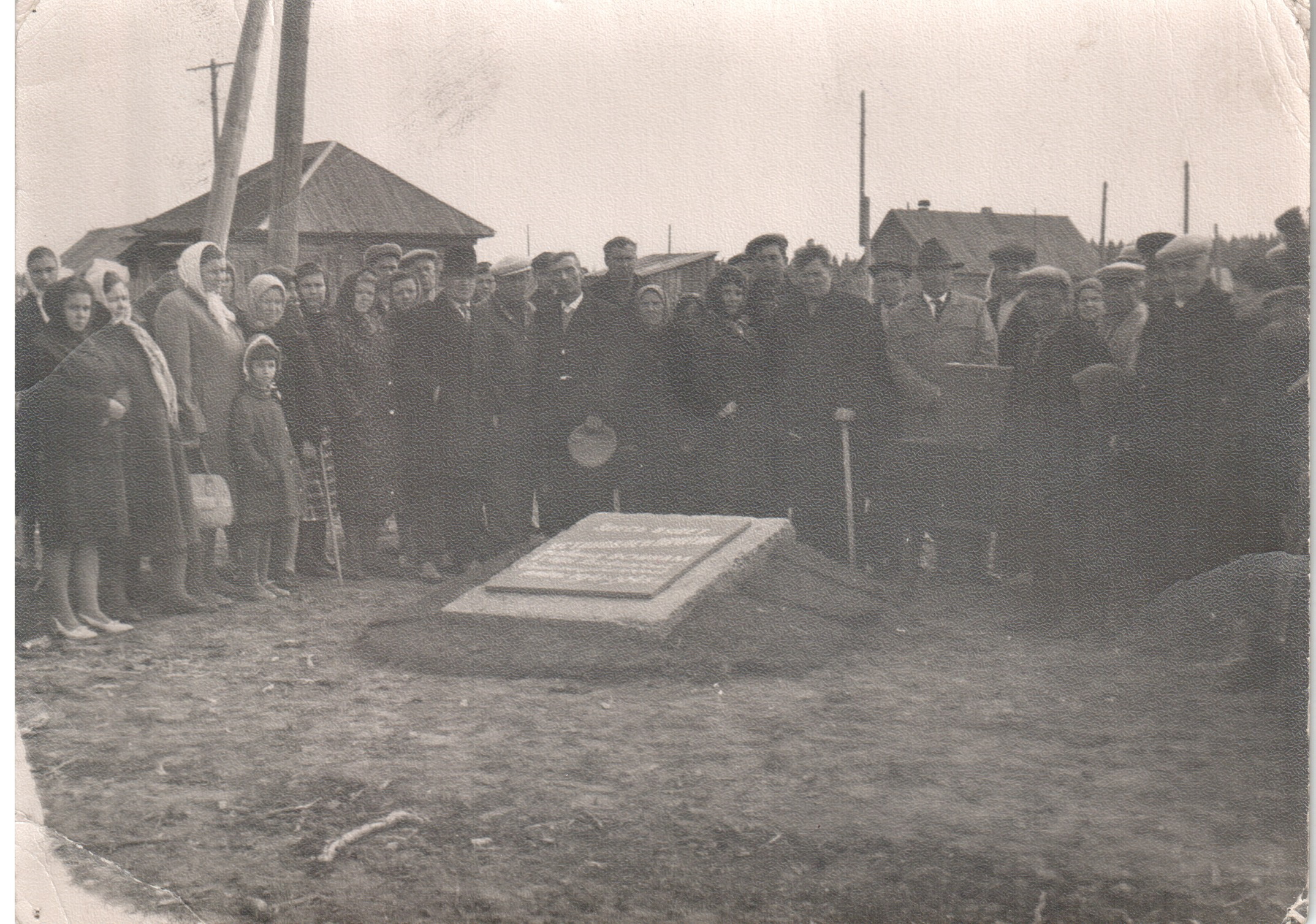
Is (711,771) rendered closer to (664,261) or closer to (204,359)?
(664,261)

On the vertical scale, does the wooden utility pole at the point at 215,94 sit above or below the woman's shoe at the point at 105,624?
above

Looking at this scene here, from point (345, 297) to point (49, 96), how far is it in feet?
3.35

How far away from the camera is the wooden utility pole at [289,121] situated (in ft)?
11.6

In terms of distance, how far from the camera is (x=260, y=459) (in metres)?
3.76

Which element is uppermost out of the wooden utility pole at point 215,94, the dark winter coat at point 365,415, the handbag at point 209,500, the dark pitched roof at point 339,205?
the wooden utility pole at point 215,94

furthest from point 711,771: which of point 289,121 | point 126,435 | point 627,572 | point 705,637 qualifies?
point 289,121

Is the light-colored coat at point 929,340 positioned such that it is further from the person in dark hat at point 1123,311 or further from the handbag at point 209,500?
the handbag at point 209,500

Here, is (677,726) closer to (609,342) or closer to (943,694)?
(943,694)

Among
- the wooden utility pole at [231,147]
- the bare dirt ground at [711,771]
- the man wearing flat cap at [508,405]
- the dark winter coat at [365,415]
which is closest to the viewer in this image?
the bare dirt ground at [711,771]

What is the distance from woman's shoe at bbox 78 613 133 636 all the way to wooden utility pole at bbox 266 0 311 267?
1203mm

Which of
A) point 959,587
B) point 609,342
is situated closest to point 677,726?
point 959,587

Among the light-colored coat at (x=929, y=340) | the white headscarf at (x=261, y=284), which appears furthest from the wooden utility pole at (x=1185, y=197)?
the white headscarf at (x=261, y=284)

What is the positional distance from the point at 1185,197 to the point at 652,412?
5.03ft

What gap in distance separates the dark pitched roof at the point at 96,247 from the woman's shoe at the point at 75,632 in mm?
1036
